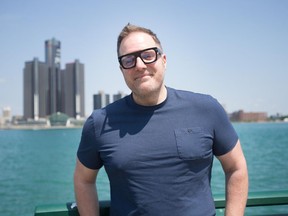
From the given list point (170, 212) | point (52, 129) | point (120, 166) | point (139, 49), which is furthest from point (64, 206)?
point (52, 129)

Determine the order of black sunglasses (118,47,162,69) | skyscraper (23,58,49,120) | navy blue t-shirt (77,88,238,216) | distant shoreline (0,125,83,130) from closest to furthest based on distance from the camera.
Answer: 1. navy blue t-shirt (77,88,238,216)
2. black sunglasses (118,47,162,69)
3. distant shoreline (0,125,83,130)
4. skyscraper (23,58,49,120)

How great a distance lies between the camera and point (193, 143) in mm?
1896

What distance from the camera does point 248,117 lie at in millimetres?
170625

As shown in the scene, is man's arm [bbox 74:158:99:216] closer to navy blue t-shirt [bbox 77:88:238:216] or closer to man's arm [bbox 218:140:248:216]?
navy blue t-shirt [bbox 77:88:238:216]

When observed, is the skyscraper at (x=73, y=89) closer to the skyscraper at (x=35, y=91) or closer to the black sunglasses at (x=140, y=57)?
the skyscraper at (x=35, y=91)

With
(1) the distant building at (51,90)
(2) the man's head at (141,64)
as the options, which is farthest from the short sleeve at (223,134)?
(1) the distant building at (51,90)

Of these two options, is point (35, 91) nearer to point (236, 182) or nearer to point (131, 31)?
point (131, 31)

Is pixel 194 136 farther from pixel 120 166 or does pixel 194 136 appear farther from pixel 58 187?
pixel 58 187

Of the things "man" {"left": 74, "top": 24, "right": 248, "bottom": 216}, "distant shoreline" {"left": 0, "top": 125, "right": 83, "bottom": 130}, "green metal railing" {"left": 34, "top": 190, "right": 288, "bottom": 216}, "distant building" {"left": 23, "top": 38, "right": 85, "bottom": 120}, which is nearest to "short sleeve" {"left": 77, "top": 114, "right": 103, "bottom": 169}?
"man" {"left": 74, "top": 24, "right": 248, "bottom": 216}

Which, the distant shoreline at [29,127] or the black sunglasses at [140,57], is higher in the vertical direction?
the black sunglasses at [140,57]

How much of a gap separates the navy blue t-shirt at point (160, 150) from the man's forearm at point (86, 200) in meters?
0.11

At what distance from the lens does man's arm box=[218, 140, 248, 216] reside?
1973mm

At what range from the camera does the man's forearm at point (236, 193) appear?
1967mm

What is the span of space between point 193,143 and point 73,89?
167348mm
